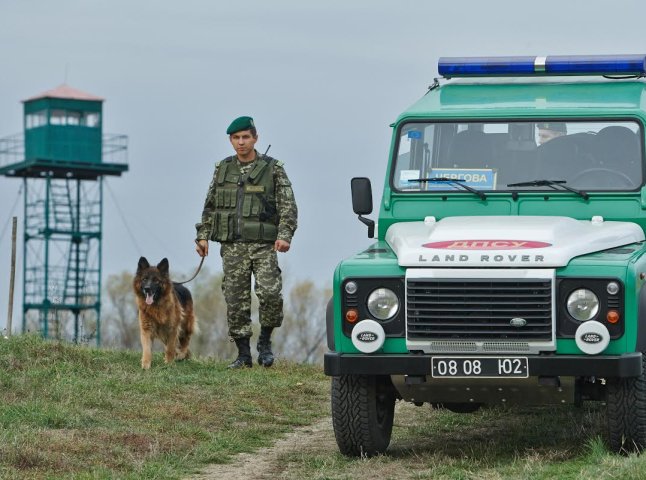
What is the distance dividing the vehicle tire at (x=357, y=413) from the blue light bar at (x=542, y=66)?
280 centimetres

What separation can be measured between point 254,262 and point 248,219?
424 mm

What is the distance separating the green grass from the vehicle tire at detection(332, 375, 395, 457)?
0.94 m

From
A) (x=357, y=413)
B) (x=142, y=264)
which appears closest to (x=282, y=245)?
(x=142, y=264)

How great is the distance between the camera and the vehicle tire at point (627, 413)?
934 centimetres

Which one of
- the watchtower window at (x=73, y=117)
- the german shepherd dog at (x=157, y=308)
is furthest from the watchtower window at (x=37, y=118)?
the german shepherd dog at (x=157, y=308)

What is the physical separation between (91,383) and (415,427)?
2.91 metres

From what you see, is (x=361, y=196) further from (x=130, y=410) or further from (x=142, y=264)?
(x=142, y=264)

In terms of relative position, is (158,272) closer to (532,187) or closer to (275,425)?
(275,425)

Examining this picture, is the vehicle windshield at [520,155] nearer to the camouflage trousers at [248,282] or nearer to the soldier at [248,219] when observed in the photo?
the soldier at [248,219]

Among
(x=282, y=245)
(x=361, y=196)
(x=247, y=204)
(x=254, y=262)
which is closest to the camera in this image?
(x=361, y=196)

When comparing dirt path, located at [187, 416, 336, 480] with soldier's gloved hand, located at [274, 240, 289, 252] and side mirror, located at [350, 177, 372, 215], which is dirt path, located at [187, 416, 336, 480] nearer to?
side mirror, located at [350, 177, 372, 215]

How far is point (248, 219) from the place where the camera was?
567 inches

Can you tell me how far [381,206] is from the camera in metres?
11.0

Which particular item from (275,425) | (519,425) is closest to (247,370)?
(275,425)
